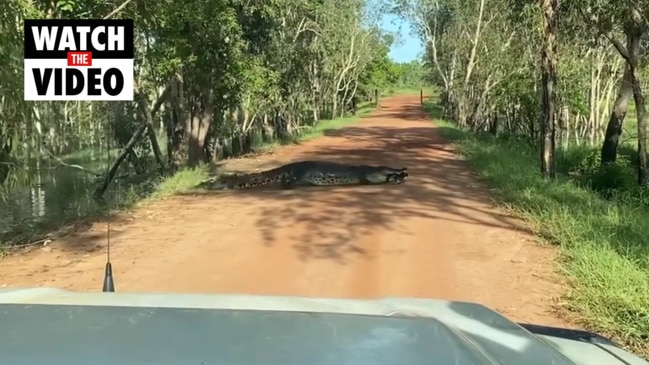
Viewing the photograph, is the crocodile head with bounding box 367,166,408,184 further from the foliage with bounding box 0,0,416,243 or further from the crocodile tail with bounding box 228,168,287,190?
the foliage with bounding box 0,0,416,243

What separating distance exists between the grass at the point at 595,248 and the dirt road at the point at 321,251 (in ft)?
0.86

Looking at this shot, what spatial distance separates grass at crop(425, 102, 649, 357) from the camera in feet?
19.3

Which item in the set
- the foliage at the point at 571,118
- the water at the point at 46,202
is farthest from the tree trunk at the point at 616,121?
the water at the point at 46,202

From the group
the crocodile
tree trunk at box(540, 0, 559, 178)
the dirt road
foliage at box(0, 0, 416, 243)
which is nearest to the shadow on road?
the dirt road

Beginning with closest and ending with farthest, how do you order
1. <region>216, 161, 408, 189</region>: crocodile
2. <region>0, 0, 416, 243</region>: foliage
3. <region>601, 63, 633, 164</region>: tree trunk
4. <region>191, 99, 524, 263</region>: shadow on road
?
1. <region>191, 99, 524, 263</region>: shadow on road
2. <region>0, 0, 416, 243</region>: foliage
3. <region>216, 161, 408, 189</region>: crocodile
4. <region>601, 63, 633, 164</region>: tree trunk

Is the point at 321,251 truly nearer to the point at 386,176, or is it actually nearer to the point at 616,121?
the point at 386,176

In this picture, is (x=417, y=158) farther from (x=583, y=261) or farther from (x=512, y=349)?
(x=512, y=349)

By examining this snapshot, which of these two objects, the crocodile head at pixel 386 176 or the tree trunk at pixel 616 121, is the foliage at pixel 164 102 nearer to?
the crocodile head at pixel 386 176

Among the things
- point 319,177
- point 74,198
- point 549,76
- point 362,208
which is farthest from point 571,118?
point 362,208

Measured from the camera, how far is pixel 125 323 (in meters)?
1.90

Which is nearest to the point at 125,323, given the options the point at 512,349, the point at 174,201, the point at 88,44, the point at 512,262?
the point at 512,349

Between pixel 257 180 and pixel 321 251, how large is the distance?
6.19m

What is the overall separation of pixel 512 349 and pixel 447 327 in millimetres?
161

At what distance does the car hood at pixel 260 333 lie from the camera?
1.60 meters
